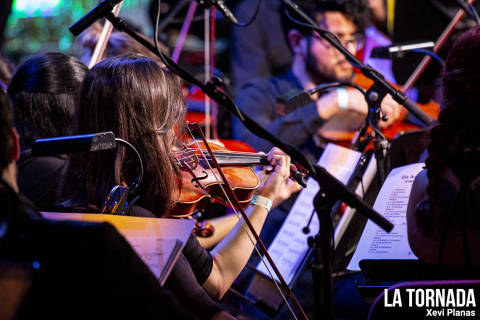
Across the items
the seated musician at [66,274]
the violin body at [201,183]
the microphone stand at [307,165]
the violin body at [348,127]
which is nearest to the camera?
the seated musician at [66,274]

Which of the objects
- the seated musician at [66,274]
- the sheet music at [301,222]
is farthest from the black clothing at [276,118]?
the seated musician at [66,274]

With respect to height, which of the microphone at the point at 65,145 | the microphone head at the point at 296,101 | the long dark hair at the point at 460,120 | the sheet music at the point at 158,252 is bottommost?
the sheet music at the point at 158,252

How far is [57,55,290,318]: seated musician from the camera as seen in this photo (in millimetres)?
1656

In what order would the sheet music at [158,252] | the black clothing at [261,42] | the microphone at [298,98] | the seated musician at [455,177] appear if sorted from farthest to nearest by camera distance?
the black clothing at [261,42] < the microphone at [298,98] < the seated musician at [455,177] < the sheet music at [158,252]

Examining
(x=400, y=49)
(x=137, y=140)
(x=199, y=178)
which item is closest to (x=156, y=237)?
(x=137, y=140)

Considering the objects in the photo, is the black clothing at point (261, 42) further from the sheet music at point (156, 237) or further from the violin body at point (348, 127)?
the sheet music at point (156, 237)

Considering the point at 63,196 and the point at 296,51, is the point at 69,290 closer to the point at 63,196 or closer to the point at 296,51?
A: the point at 63,196

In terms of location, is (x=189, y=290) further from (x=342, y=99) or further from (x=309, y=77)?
(x=309, y=77)

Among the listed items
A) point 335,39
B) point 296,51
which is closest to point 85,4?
point 296,51

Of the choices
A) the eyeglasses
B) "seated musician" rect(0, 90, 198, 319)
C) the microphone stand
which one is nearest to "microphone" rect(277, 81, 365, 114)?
the microphone stand

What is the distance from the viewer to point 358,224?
7.05ft

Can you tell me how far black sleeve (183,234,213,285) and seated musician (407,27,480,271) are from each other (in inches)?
23.8

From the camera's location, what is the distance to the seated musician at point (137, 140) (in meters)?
1.66

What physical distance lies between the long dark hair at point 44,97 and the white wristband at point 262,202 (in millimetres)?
838
